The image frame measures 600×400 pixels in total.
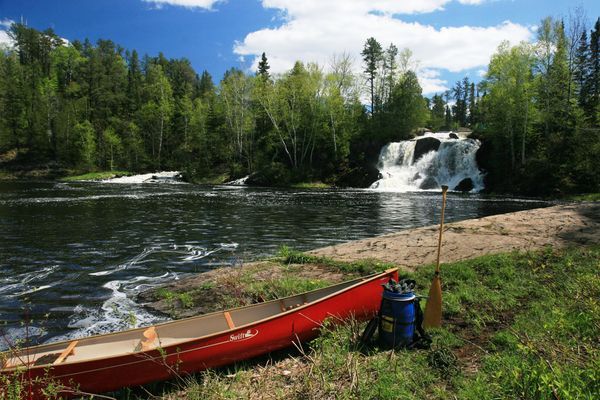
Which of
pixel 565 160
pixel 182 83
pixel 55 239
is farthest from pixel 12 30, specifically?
pixel 565 160

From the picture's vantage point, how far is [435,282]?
22.6 feet

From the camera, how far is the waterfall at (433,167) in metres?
49.5

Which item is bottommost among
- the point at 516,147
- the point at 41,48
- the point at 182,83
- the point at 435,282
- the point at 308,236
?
the point at 308,236

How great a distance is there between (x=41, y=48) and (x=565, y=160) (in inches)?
5341

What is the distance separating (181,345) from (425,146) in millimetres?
52966

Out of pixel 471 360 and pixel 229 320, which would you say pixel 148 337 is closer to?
pixel 229 320

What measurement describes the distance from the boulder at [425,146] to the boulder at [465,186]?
21.5 feet

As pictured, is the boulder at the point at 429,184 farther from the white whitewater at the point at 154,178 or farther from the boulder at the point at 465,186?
the white whitewater at the point at 154,178

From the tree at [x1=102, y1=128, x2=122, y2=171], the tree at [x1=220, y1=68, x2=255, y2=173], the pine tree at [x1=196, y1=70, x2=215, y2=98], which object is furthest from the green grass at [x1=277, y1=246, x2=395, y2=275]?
the pine tree at [x1=196, y1=70, x2=215, y2=98]

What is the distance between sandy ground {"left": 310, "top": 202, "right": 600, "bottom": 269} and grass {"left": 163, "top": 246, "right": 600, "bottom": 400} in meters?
2.75

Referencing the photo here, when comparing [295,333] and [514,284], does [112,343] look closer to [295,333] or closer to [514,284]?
[295,333]

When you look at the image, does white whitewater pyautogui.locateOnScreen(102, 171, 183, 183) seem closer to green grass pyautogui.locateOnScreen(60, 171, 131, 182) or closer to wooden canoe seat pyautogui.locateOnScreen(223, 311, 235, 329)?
green grass pyautogui.locateOnScreen(60, 171, 131, 182)

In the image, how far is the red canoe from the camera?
513 centimetres

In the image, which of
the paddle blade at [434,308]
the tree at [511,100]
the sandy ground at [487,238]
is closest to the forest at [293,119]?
the tree at [511,100]
